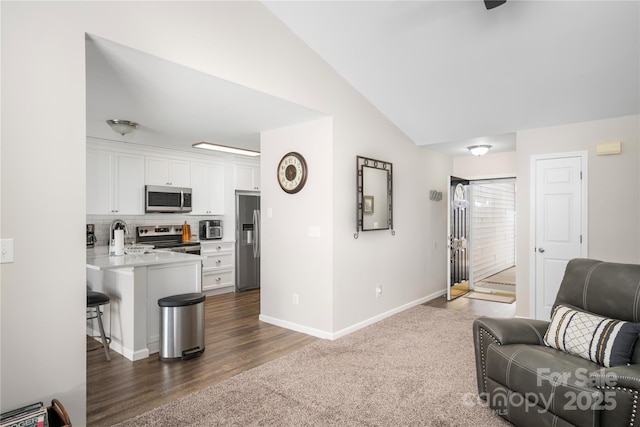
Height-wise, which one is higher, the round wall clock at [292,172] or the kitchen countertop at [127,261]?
the round wall clock at [292,172]

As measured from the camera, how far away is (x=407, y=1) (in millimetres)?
3008

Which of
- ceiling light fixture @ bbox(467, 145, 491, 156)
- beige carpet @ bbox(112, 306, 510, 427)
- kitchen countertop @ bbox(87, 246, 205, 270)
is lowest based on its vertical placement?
beige carpet @ bbox(112, 306, 510, 427)

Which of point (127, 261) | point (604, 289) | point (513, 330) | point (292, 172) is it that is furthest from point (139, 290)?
point (604, 289)

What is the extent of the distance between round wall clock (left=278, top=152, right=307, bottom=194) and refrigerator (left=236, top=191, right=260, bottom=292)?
A: 2.12 m

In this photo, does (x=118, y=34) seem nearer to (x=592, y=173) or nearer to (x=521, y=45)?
(x=521, y=45)

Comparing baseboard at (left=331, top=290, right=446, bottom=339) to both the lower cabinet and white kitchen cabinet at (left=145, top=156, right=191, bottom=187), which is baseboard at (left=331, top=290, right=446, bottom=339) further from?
white kitchen cabinet at (left=145, top=156, right=191, bottom=187)

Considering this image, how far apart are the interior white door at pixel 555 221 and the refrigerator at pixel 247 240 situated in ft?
13.5

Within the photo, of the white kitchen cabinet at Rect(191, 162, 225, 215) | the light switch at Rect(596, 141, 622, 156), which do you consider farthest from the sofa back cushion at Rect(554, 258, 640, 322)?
the white kitchen cabinet at Rect(191, 162, 225, 215)

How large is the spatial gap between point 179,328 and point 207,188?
10.4ft

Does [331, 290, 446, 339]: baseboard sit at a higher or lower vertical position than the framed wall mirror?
lower

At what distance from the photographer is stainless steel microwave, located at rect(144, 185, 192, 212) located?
544cm

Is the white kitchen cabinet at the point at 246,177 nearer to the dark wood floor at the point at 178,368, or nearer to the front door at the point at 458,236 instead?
the dark wood floor at the point at 178,368

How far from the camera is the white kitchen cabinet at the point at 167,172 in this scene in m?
5.52

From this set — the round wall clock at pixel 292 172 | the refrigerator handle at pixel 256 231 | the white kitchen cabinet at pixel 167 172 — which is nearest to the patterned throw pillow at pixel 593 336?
the round wall clock at pixel 292 172
